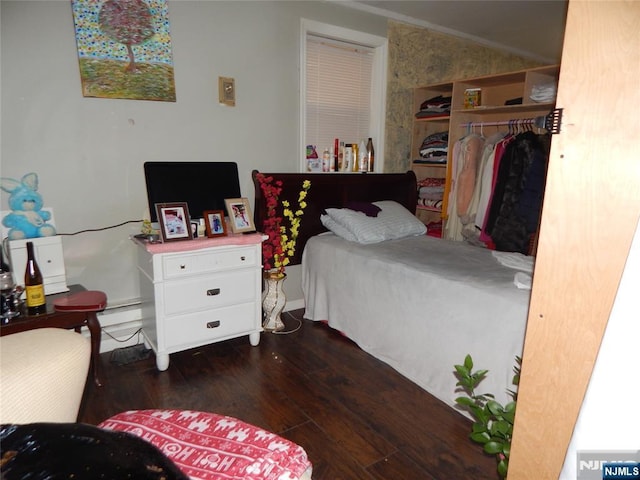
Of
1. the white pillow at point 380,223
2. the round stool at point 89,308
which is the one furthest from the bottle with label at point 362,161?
the round stool at point 89,308

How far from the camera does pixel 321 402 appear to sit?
6.48ft

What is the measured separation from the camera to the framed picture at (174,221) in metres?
2.20

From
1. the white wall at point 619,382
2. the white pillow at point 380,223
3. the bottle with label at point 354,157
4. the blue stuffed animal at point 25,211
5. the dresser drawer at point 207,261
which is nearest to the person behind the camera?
the white wall at point 619,382

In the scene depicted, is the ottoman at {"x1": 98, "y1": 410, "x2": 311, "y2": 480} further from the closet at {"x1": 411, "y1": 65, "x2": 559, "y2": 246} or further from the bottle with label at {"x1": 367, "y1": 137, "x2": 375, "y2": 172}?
the bottle with label at {"x1": 367, "y1": 137, "x2": 375, "y2": 172}

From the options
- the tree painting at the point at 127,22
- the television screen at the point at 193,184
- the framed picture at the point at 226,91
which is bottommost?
the television screen at the point at 193,184

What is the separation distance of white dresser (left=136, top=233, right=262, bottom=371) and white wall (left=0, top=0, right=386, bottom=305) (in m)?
0.36

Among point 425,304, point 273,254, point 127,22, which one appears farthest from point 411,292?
point 127,22

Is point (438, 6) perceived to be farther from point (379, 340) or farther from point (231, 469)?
point (231, 469)

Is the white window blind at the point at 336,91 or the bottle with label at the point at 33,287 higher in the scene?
the white window blind at the point at 336,91

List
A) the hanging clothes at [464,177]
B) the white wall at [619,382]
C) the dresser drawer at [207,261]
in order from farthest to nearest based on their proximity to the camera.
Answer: the hanging clothes at [464,177] < the dresser drawer at [207,261] < the white wall at [619,382]

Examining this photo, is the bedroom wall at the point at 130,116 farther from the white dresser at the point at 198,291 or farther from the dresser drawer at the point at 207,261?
the dresser drawer at the point at 207,261

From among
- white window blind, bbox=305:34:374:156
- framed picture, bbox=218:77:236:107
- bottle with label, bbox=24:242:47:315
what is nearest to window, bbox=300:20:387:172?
white window blind, bbox=305:34:374:156

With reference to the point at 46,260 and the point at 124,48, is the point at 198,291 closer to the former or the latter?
the point at 46,260

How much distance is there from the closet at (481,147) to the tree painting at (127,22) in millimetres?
2340
